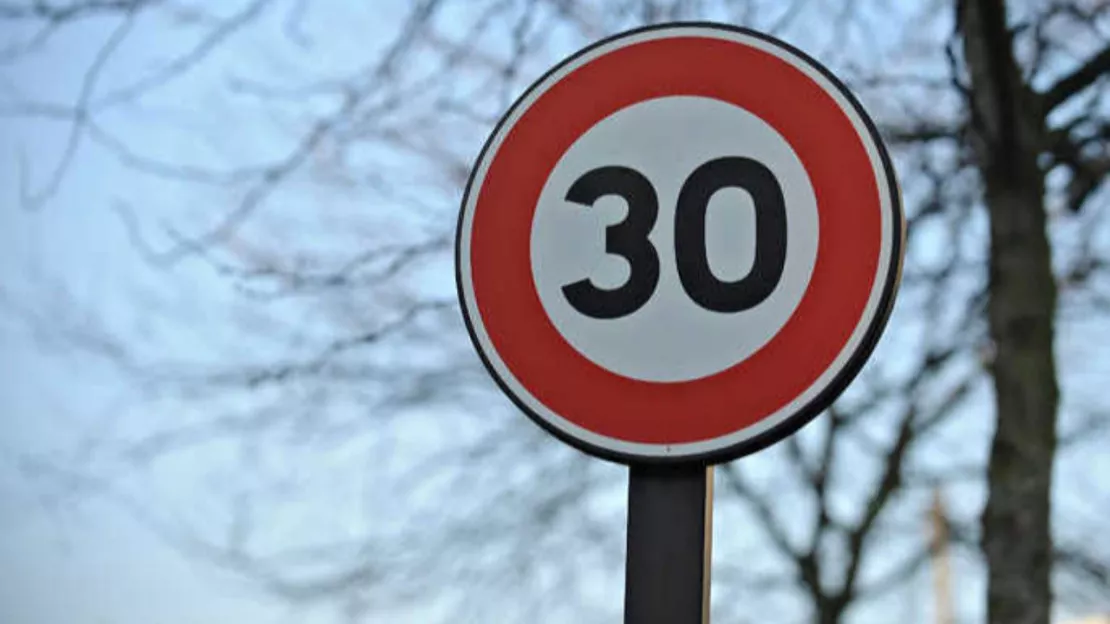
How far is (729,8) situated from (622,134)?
3384 mm

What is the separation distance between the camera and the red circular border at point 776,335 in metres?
1.39

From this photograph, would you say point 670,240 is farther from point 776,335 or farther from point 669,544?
point 669,544

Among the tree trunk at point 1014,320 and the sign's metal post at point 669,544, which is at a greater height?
the tree trunk at point 1014,320

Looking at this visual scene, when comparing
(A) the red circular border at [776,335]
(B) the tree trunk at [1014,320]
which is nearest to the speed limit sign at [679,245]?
(A) the red circular border at [776,335]

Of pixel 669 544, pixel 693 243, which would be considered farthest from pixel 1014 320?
pixel 669 544

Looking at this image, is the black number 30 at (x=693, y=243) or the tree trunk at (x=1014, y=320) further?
the tree trunk at (x=1014, y=320)

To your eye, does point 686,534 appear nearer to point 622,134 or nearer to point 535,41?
point 622,134

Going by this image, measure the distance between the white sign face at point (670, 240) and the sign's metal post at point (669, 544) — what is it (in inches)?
4.3

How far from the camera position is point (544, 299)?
1.52 m

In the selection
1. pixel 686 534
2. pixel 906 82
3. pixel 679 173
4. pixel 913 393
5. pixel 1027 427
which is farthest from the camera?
pixel 913 393

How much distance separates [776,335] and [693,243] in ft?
0.46

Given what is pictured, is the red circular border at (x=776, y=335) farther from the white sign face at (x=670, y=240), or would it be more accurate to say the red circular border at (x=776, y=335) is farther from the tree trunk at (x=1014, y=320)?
the tree trunk at (x=1014, y=320)

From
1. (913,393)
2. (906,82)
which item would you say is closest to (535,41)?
(906,82)

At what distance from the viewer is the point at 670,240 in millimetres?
1461
